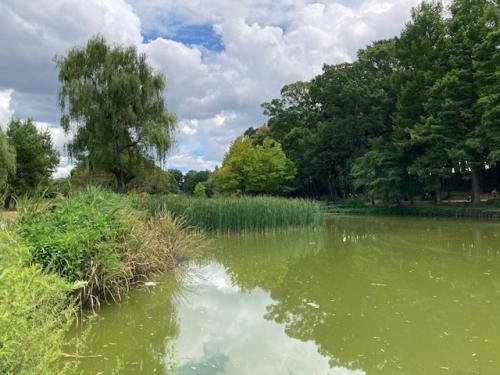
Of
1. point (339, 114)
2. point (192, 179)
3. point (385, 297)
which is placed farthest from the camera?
point (192, 179)

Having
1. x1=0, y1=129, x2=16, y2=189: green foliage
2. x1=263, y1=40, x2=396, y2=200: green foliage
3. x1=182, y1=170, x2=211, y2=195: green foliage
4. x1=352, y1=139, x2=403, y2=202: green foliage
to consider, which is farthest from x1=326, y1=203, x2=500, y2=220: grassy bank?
x1=182, y1=170, x2=211, y2=195: green foliage

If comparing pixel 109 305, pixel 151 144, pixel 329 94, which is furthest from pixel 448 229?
pixel 329 94

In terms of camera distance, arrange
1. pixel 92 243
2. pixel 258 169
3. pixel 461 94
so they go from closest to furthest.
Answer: pixel 92 243, pixel 461 94, pixel 258 169

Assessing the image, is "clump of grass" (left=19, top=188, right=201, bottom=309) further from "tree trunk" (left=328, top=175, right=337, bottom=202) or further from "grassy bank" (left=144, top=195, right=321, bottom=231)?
"tree trunk" (left=328, top=175, right=337, bottom=202)

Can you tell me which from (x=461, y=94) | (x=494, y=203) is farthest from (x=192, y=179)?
(x=494, y=203)

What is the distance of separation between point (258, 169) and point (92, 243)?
28.5 metres

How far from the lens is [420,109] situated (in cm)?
2427

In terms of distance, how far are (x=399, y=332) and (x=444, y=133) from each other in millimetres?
19598

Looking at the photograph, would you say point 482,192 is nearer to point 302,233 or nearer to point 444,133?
point 444,133

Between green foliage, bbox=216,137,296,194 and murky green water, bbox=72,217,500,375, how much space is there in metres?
24.2

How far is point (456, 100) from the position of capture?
71.8 ft

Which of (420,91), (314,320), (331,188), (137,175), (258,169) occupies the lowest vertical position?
(314,320)

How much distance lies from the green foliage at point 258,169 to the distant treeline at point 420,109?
219cm

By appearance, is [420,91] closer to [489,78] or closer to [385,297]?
[489,78]
